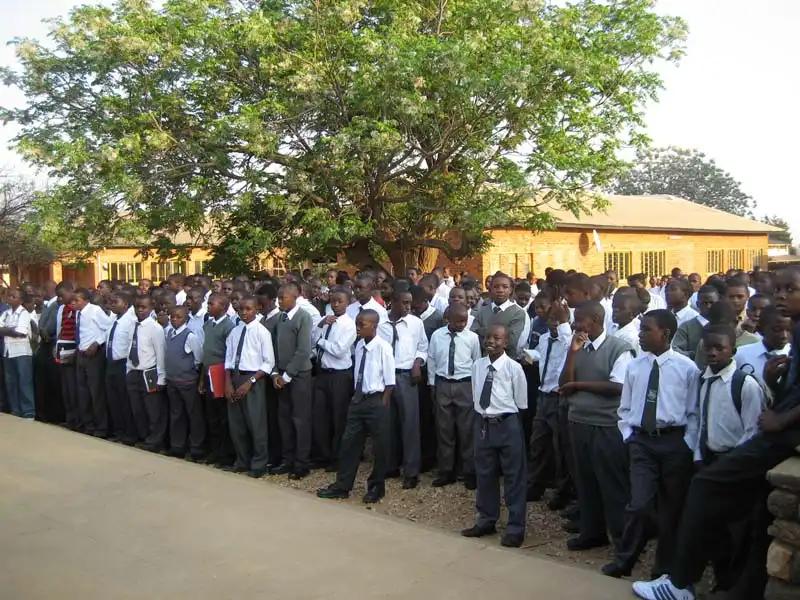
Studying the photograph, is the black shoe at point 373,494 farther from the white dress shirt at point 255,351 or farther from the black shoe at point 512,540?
the black shoe at point 512,540

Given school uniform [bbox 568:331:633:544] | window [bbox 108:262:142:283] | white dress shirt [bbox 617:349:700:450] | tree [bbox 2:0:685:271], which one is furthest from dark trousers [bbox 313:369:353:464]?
window [bbox 108:262:142:283]

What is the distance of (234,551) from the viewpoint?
5234 mm

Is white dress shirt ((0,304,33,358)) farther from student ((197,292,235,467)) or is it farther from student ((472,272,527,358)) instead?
student ((472,272,527,358))

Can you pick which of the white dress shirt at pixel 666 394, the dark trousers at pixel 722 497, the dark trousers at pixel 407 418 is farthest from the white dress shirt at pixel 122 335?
the dark trousers at pixel 722 497

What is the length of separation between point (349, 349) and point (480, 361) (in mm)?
2136

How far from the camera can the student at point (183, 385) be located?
838cm

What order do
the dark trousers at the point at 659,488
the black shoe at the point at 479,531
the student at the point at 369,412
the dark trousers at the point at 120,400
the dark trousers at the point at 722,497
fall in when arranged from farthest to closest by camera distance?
the dark trousers at the point at 120,400 < the student at the point at 369,412 < the black shoe at the point at 479,531 < the dark trousers at the point at 659,488 < the dark trousers at the point at 722,497

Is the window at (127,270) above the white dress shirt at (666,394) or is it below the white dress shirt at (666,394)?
→ above

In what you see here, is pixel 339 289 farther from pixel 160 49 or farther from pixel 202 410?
pixel 160 49

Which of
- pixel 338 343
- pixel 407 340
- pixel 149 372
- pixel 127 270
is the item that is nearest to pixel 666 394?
pixel 407 340

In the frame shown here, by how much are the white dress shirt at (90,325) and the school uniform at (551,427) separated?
218 inches

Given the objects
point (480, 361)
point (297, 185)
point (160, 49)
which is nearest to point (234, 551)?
point (480, 361)

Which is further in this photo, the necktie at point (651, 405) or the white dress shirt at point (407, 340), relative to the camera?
the white dress shirt at point (407, 340)

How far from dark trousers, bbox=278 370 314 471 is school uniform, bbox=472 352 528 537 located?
8.08ft
